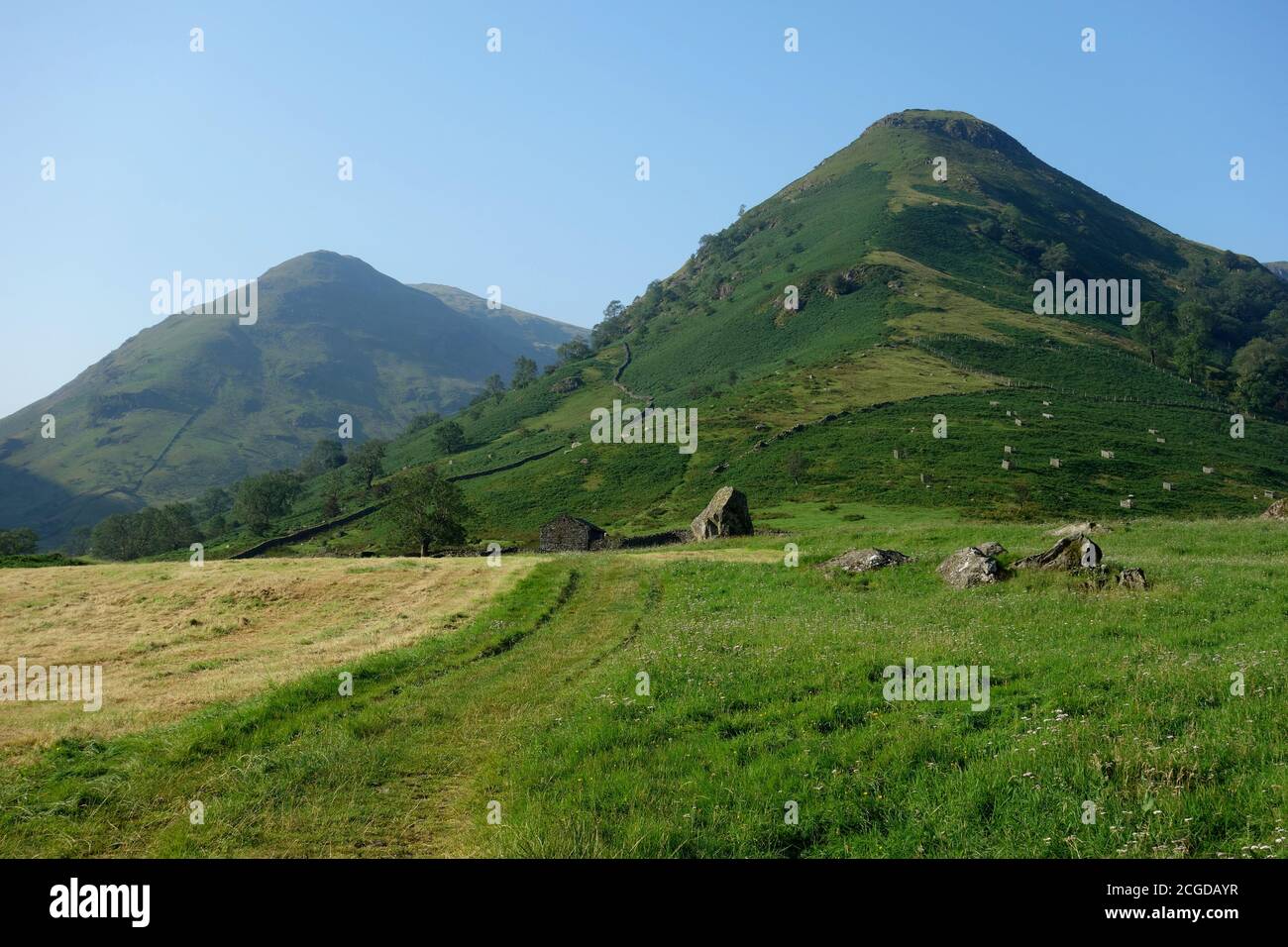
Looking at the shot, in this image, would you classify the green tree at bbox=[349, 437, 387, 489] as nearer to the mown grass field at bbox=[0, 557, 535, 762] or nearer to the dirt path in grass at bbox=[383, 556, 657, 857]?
the mown grass field at bbox=[0, 557, 535, 762]

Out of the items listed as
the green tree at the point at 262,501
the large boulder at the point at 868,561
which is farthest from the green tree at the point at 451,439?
the large boulder at the point at 868,561

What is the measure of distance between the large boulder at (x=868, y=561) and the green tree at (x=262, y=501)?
138 meters

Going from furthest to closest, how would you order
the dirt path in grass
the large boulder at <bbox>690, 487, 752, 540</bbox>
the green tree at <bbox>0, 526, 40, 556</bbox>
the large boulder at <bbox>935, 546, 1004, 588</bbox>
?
the green tree at <bbox>0, 526, 40, 556</bbox>, the large boulder at <bbox>690, 487, 752, 540</bbox>, the large boulder at <bbox>935, 546, 1004, 588</bbox>, the dirt path in grass

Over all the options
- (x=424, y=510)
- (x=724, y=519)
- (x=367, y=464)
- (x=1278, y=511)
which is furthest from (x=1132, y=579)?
(x=367, y=464)

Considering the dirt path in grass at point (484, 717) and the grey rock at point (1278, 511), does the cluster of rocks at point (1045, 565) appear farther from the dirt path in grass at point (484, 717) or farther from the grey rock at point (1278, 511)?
the grey rock at point (1278, 511)

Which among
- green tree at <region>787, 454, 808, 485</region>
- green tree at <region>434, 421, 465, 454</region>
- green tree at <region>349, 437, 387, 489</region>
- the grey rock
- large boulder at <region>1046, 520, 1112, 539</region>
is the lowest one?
large boulder at <region>1046, 520, 1112, 539</region>

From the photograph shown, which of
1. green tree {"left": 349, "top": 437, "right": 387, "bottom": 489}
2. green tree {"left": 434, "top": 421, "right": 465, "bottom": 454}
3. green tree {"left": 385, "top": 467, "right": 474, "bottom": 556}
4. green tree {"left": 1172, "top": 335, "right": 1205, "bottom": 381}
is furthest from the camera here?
green tree {"left": 434, "top": 421, "right": 465, "bottom": 454}

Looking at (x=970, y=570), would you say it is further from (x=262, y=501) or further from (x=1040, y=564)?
(x=262, y=501)

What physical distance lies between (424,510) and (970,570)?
190ft

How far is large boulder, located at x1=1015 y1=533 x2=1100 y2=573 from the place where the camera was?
22.5 metres

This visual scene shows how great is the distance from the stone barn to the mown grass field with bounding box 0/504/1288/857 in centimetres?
3858

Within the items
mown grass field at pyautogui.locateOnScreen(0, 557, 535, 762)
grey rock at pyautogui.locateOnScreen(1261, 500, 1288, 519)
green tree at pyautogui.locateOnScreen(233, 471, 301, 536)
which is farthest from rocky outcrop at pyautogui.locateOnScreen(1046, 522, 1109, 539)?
green tree at pyautogui.locateOnScreen(233, 471, 301, 536)
